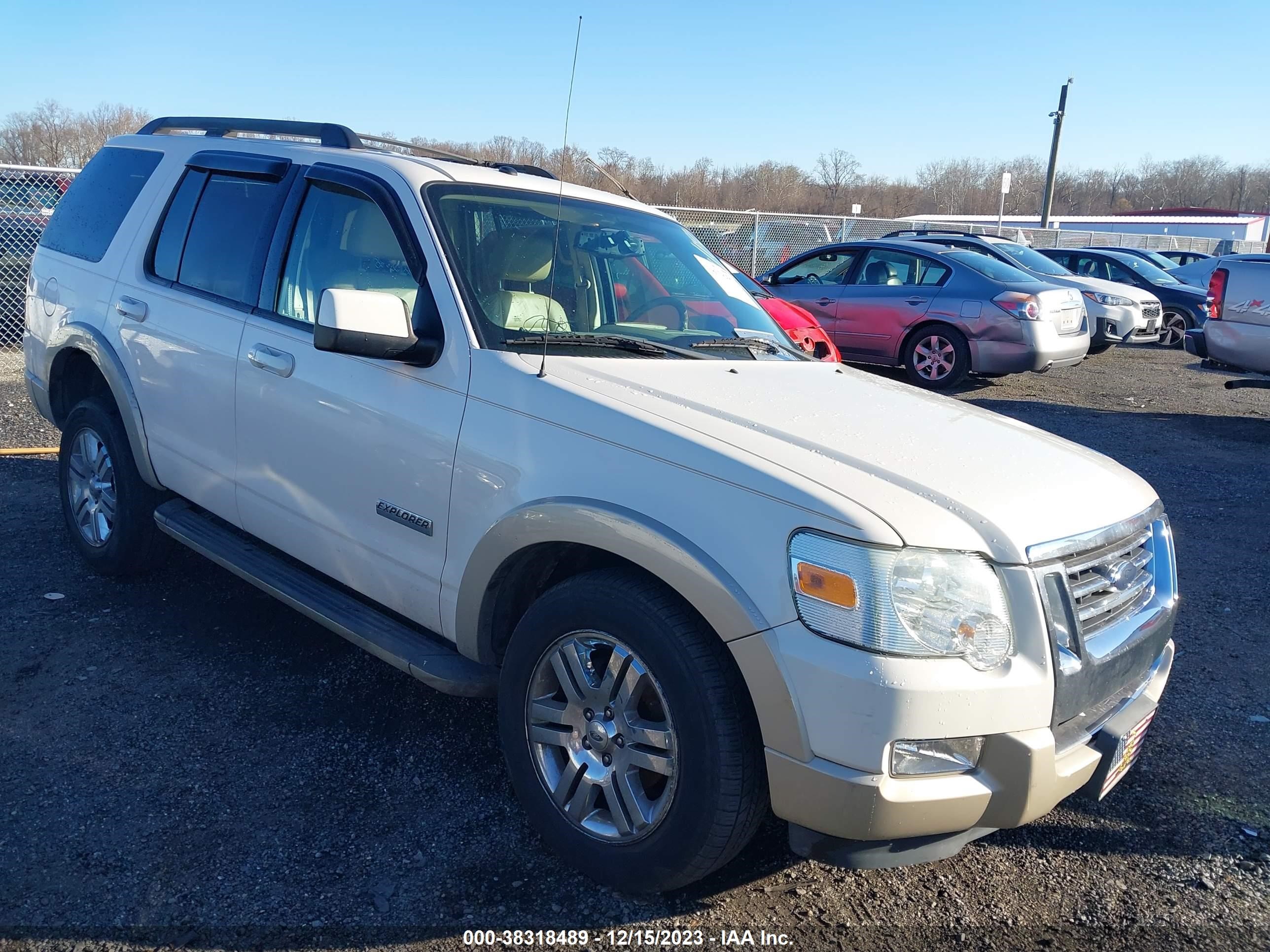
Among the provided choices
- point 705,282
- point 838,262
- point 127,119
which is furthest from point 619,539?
point 127,119

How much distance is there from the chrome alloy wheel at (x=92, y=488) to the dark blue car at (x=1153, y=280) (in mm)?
15524

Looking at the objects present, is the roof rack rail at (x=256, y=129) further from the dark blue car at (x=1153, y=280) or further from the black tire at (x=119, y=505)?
the dark blue car at (x=1153, y=280)

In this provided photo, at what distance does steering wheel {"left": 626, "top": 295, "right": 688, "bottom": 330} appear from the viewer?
12.2 ft

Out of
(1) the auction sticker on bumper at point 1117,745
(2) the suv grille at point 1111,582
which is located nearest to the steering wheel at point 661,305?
(2) the suv grille at point 1111,582

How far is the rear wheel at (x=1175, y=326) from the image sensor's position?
17.0m

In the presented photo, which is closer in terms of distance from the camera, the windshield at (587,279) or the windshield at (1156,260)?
the windshield at (587,279)

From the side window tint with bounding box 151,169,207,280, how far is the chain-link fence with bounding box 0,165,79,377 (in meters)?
7.42

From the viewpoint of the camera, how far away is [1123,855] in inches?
124

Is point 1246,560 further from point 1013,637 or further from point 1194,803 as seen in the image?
point 1013,637

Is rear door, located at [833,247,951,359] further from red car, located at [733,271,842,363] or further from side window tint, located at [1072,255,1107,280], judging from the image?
side window tint, located at [1072,255,1107,280]

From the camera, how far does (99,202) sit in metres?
4.88

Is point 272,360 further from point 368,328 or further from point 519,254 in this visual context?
point 519,254

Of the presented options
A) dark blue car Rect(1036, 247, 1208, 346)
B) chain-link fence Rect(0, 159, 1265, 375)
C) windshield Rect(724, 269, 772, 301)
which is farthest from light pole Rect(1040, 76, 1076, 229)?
windshield Rect(724, 269, 772, 301)

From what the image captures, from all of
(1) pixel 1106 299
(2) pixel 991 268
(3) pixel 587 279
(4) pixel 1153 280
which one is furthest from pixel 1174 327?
(3) pixel 587 279
